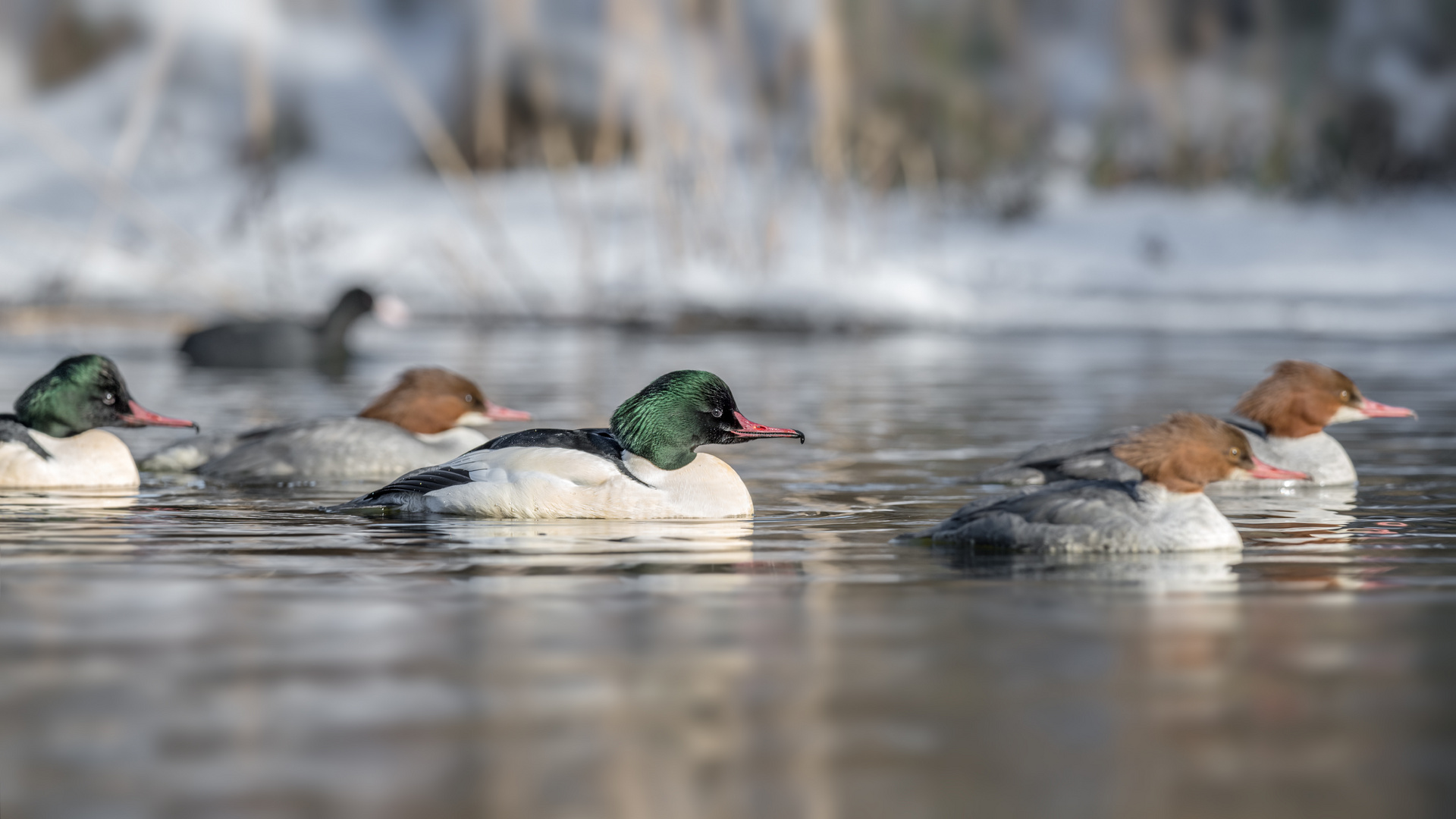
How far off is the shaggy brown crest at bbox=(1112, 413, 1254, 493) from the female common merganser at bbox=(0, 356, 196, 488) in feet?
14.6

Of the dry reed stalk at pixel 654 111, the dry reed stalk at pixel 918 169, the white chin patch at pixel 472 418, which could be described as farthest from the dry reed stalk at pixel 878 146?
the white chin patch at pixel 472 418

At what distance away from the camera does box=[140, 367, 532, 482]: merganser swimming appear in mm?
9633

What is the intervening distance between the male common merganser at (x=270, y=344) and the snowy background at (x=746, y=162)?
1120 mm

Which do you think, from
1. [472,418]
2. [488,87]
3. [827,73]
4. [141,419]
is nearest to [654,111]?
[827,73]

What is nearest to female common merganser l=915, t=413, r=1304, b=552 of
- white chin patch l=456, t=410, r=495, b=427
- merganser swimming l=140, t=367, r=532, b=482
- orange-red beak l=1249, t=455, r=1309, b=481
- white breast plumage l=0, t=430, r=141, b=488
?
orange-red beak l=1249, t=455, r=1309, b=481

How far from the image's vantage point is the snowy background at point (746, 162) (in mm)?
21062

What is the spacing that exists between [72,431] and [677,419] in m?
3.09

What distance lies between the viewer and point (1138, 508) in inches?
276

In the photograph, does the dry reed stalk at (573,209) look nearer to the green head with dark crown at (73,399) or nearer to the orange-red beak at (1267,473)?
the green head with dark crown at (73,399)

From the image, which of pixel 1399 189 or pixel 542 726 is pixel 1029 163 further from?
pixel 542 726

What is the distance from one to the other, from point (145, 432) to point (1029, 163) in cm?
1949

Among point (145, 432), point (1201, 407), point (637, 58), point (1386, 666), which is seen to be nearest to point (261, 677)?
point (1386, 666)

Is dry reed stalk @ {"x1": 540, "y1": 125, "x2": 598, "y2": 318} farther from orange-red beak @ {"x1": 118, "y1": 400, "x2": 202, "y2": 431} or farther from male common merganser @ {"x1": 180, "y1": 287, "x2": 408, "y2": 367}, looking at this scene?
orange-red beak @ {"x1": 118, "y1": 400, "x2": 202, "y2": 431}

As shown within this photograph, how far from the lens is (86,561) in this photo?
6672 millimetres
